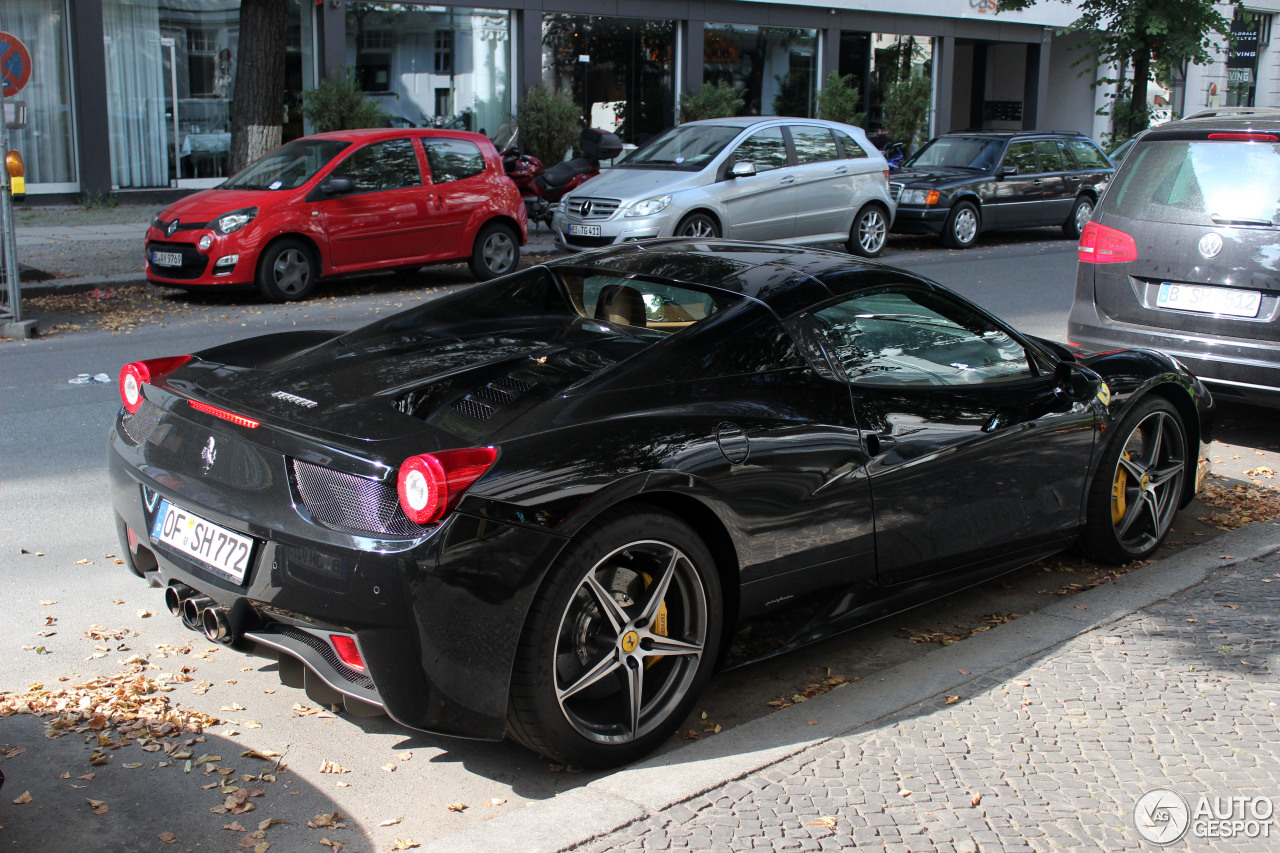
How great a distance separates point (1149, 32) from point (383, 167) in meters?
15.1

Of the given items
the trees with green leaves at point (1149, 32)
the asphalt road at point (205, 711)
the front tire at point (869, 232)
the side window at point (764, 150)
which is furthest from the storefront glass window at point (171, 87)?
the asphalt road at point (205, 711)

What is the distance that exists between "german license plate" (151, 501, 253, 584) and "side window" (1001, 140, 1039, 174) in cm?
1688

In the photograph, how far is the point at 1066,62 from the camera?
36344 mm

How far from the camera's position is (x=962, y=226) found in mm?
18031

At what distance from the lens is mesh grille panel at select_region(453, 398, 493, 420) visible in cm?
342

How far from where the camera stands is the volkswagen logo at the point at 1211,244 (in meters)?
6.81

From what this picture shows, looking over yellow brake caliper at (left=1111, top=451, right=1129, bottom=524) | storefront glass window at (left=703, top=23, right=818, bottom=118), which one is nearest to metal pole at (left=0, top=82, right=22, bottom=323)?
yellow brake caliper at (left=1111, top=451, right=1129, bottom=524)

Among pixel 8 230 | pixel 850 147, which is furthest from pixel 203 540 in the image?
pixel 850 147

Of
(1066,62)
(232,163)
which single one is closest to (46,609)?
(232,163)

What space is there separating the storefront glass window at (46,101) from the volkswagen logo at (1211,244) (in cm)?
1821

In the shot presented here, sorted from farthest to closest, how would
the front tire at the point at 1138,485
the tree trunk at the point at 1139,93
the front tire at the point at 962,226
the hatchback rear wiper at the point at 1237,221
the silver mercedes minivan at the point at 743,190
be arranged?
the tree trunk at the point at 1139,93, the front tire at the point at 962,226, the silver mercedes minivan at the point at 743,190, the hatchback rear wiper at the point at 1237,221, the front tire at the point at 1138,485

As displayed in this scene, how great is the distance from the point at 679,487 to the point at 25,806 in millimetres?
1921

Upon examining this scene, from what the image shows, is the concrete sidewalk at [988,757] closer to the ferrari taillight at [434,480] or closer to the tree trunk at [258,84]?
the ferrari taillight at [434,480]

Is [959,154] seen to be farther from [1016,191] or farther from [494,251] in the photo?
[494,251]
